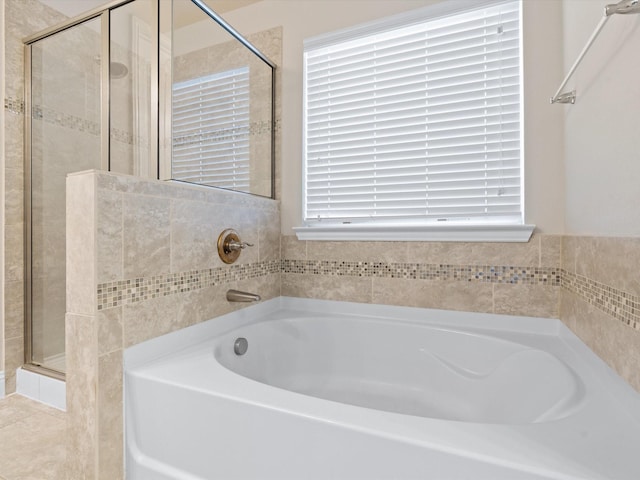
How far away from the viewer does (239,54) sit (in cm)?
184

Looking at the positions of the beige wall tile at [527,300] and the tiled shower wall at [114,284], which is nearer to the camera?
the tiled shower wall at [114,284]

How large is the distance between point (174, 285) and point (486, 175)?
149 centimetres

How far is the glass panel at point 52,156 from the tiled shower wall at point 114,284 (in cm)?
96

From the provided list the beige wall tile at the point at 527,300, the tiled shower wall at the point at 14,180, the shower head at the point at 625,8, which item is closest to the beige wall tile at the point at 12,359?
the tiled shower wall at the point at 14,180

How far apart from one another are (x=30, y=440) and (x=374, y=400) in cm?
153

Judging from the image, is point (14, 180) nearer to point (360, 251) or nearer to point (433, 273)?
point (360, 251)

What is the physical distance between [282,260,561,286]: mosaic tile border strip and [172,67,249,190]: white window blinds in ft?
1.97

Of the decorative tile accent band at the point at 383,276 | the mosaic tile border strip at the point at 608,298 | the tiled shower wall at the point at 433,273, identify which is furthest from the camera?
the tiled shower wall at the point at 433,273

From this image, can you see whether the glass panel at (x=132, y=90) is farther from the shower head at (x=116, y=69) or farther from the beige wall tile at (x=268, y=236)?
the beige wall tile at (x=268, y=236)

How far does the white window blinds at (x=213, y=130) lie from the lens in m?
1.43

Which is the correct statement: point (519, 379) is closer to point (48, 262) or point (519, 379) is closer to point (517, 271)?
point (517, 271)

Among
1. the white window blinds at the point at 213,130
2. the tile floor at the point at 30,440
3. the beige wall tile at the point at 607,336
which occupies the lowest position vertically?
the tile floor at the point at 30,440

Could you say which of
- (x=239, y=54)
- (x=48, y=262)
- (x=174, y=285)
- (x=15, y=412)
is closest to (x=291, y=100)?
(x=239, y=54)

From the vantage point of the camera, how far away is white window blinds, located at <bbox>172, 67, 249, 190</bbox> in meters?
1.43
